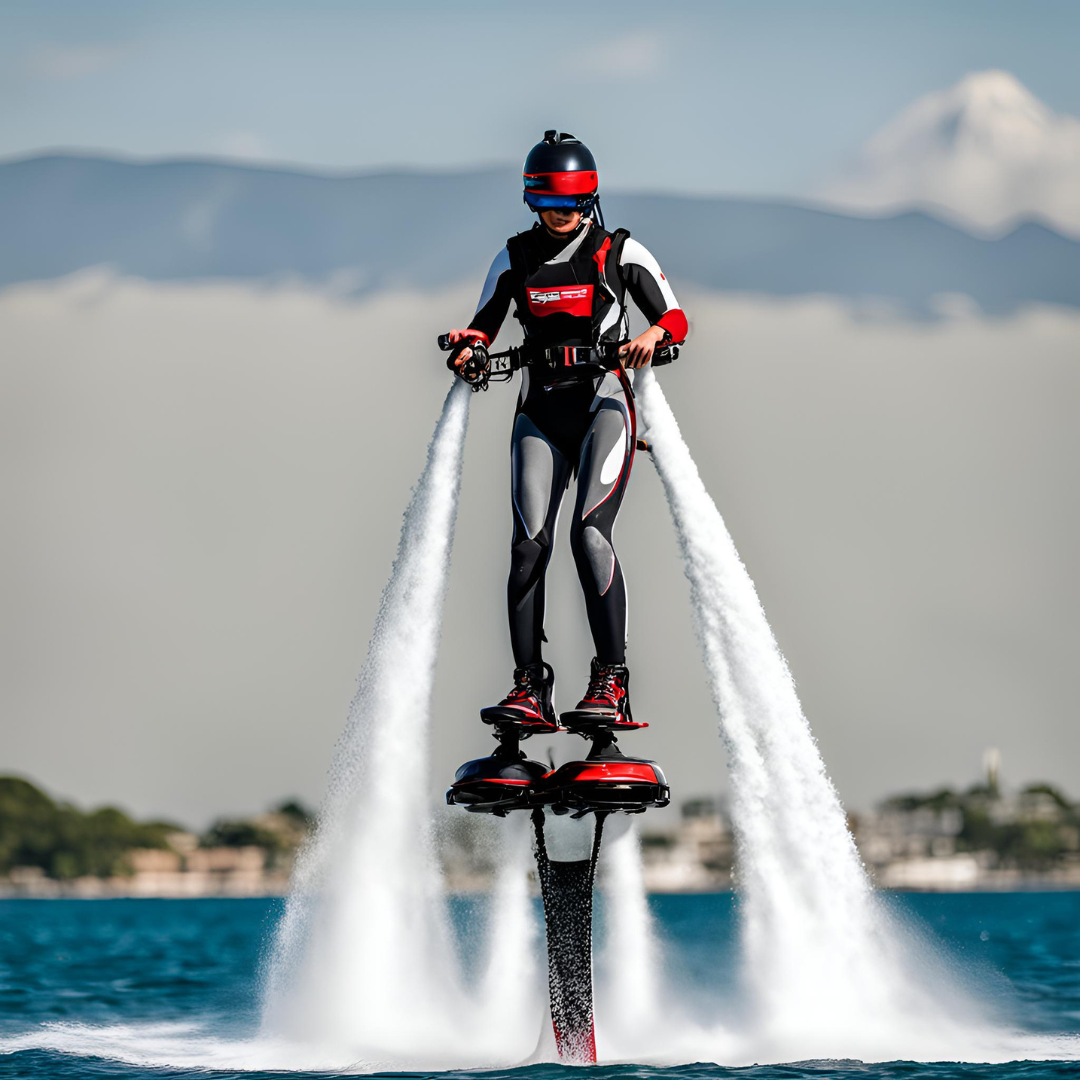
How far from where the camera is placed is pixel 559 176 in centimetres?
1228

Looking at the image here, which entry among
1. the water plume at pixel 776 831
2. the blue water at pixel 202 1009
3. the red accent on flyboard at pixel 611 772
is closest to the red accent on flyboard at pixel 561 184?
the water plume at pixel 776 831

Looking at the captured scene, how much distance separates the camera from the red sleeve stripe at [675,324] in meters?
12.4

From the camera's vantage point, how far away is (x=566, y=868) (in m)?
12.8

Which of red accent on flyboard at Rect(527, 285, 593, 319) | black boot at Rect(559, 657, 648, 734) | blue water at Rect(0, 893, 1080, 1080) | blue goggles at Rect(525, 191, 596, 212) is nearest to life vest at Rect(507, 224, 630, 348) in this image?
red accent on flyboard at Rect(527, 285, 593, 319)

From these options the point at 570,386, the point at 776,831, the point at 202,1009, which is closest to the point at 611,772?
the point at 776,831

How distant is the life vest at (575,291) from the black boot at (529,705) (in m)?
2.23

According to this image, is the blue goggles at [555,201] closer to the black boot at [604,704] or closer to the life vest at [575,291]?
the life vest at [575,291]

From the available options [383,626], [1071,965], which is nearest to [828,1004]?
[383,626]

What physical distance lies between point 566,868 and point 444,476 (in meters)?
2.86

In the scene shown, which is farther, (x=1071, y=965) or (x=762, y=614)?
(x=1071, y=965)

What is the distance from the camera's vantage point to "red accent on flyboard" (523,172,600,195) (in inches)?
484

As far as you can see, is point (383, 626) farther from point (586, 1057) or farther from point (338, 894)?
point (586, 1057)

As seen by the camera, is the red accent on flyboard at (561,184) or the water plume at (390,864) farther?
A: the water plume at (390,864)

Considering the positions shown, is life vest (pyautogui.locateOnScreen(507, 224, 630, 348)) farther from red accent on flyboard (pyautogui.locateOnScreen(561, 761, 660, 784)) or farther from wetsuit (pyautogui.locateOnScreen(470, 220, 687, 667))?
red accent on flyboard (pyautogui.locateOnScreen(561, 761, 660, 784))
